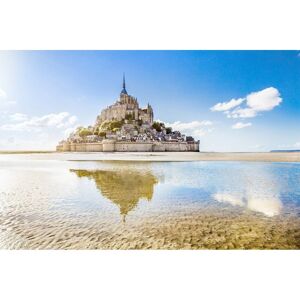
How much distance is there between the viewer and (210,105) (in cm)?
591

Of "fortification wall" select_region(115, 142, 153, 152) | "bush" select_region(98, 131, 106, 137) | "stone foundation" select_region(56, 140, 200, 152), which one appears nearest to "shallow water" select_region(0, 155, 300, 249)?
"stone foundation" select_region(56, 140, 200, 152)

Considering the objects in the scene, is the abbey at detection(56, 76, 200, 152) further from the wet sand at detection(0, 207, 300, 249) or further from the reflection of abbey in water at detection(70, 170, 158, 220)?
the wet sand at detection(0, 207, 300, 249)

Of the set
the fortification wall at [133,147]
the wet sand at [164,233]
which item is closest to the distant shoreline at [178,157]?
the wet sand at [164,233]

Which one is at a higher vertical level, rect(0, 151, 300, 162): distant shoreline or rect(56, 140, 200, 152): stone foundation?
rect(56, 140, 200, 152): stone foundation

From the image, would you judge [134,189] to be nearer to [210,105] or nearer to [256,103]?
[210,105]

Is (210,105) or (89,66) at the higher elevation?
(89,66)

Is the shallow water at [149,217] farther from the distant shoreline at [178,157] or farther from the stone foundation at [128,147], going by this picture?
the stone foundation at [128,147]

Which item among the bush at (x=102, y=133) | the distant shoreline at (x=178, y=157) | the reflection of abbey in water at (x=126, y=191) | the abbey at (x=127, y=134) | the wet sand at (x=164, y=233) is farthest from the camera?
the bush at (x=102, y=133)
